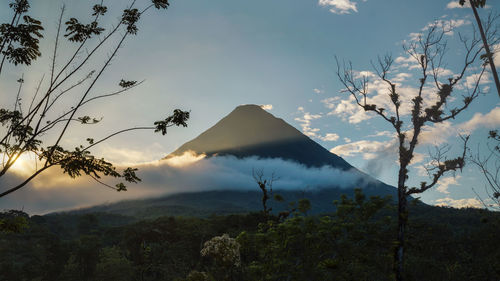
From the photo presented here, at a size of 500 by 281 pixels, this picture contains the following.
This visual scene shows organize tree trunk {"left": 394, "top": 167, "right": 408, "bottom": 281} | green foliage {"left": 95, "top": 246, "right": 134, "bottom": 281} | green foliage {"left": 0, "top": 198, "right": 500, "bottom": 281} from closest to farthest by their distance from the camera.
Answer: tree trunk {"left": 394, "top": 167, "right": 408, "bottom": 281} → green foliage {"left": 0, "top": 198, "right": 500, "bottom": 281} → green foliage {"left": 95, "top": 246, "right": 134, "bottom": 281}

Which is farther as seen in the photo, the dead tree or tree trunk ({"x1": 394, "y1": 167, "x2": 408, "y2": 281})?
the dead tree

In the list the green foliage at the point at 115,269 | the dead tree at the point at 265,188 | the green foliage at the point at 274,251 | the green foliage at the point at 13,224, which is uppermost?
the dead tree at the point at 265,188

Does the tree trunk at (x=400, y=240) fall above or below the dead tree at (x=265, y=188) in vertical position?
below

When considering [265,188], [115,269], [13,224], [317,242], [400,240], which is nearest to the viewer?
[13,224]

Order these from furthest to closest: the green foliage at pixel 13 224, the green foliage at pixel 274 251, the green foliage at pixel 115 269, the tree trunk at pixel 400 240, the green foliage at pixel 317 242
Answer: the green foliage at pixel 115 269 → the green foliage at pixel 274 251 → the green foliage at pixel 317 242 → the tree trunk at pixel 400 240 → the green foliage at pixel 13 224

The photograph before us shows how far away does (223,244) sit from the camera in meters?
10.8

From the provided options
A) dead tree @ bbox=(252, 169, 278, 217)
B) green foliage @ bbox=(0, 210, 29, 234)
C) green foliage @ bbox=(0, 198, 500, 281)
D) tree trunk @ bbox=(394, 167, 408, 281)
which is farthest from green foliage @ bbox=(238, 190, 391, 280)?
green foliage @ bbox=(0, 210, 29, 234)

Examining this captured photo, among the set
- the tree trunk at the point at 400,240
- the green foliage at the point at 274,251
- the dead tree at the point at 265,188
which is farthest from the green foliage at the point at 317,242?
the tree trunk at the point at 400,240

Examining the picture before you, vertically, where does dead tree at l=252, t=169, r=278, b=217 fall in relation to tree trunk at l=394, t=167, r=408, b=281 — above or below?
above

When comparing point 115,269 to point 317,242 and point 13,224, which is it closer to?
point 317,242

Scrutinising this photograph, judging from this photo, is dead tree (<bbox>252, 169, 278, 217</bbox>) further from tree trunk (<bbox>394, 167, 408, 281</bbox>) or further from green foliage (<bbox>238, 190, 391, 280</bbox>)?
tree trunk (<bbox>394, 167, 408, 281</bbox>)

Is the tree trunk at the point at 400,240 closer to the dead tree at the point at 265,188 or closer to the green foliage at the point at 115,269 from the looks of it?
A: the dead tree at the point at 265,188

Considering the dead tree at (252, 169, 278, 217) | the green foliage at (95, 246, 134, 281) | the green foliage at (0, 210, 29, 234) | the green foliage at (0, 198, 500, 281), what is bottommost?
the green foliage at (95, 246, 134, 281)

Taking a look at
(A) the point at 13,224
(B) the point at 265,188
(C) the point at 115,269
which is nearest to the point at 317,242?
(B) the point at 265,188
